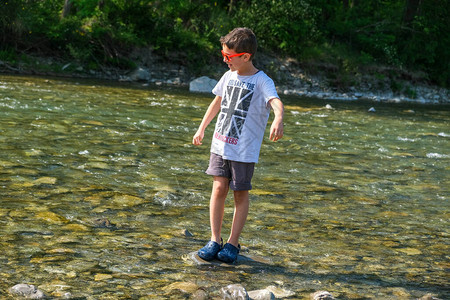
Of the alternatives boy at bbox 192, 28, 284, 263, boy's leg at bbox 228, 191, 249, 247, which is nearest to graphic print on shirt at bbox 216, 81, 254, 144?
boy at bbox 192, 28, 284, 263

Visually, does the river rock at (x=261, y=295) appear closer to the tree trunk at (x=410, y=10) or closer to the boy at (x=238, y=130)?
the boy at (x=238, y=130)

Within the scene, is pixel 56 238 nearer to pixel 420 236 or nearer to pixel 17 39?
pixel 420 236

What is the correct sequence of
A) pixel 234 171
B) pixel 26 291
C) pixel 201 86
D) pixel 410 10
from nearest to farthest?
pixel 26 291, pixel 234 171, pixel 201 86, pixel 410 10

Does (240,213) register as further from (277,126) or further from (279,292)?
(279,292)

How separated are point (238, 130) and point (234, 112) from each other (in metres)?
0.14

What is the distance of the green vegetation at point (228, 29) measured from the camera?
2059 centimetres

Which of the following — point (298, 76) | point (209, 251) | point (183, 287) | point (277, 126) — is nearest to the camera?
point (183, 287)

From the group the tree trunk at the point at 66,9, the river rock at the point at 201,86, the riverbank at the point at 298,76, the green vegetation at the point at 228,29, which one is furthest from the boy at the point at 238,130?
the tree trunk at the point at 66,9

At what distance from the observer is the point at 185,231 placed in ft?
14.5

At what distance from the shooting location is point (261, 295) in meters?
3.22

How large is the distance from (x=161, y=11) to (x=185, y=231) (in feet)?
67.1

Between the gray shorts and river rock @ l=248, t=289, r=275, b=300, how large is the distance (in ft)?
Answer: 3.01

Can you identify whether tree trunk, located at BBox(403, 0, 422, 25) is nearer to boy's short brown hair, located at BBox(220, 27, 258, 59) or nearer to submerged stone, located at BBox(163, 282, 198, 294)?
boy's short brown hair, located at BBox(220, 27, 258, 59)

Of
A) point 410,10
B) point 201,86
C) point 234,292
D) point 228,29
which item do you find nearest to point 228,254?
point 234,292
